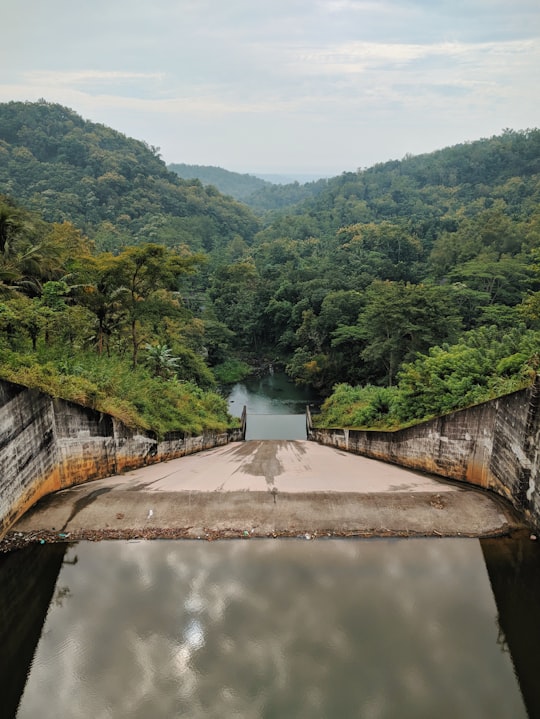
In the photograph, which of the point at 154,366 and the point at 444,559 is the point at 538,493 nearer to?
the point at 444,559

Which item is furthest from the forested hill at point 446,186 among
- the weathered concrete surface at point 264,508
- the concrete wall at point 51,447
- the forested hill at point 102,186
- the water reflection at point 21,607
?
the water reflection at point 21,607

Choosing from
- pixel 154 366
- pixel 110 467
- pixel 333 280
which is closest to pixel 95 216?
pixel 333 280

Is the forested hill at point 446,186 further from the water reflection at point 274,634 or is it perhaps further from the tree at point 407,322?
the water reflection at point 274,634

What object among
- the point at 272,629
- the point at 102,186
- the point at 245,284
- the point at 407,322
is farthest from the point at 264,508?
the point at 102,186

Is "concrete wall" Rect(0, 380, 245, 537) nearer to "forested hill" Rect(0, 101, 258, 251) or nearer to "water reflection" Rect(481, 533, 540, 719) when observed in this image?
"water reflection" Rect(481, 533, 540, 719)

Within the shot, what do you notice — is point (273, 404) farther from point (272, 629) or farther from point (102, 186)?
point (102, 186)

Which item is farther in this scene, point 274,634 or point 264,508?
point 264,508
